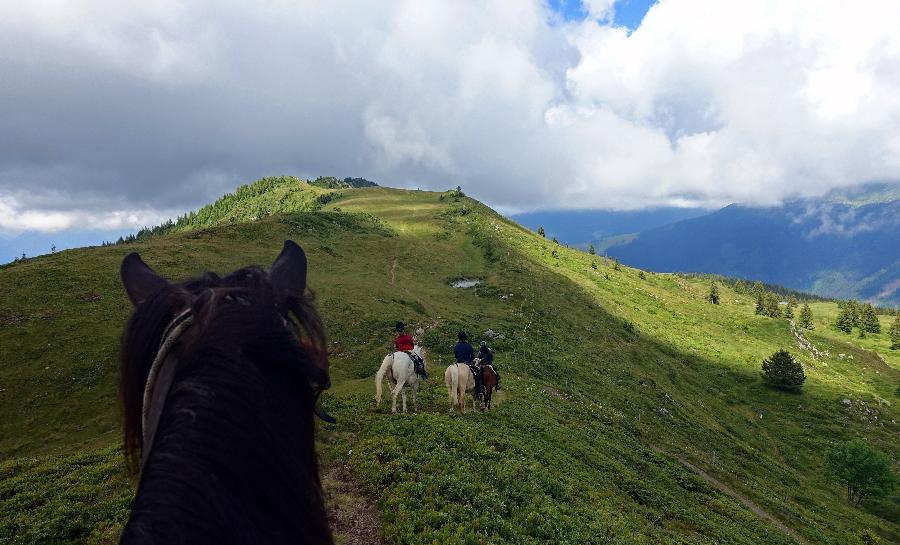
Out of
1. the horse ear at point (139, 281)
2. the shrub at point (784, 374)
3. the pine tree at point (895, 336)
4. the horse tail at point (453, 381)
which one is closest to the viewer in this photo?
the horse ear at point (139, 281)

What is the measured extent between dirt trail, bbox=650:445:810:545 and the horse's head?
26174mm

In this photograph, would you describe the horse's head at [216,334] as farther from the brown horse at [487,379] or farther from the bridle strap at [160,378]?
the brown horse at [487,379]

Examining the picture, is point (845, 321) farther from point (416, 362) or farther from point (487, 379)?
point (416, 362)

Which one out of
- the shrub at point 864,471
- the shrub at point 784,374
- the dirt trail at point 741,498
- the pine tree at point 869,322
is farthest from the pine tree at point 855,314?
the dirt trail at point 741,498

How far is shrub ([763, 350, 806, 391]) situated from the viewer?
46.1m

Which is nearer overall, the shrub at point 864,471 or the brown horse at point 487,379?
the brown horse at point 487,379

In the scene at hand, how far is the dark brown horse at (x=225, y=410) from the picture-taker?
1.28 m

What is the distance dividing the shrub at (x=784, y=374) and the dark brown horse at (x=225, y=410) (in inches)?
2292

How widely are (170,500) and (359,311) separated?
3101 cm

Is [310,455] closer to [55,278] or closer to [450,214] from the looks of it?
[55,278]

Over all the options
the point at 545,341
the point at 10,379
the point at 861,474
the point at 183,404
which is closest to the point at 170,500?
the point at 183,404

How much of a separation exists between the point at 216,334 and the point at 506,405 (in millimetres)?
18928

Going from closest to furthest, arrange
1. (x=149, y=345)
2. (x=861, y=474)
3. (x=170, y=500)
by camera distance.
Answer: (x=170, y=500)
(x=149, y=345)
(x=861, y=474)

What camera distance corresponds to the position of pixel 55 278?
28812 millimetres
